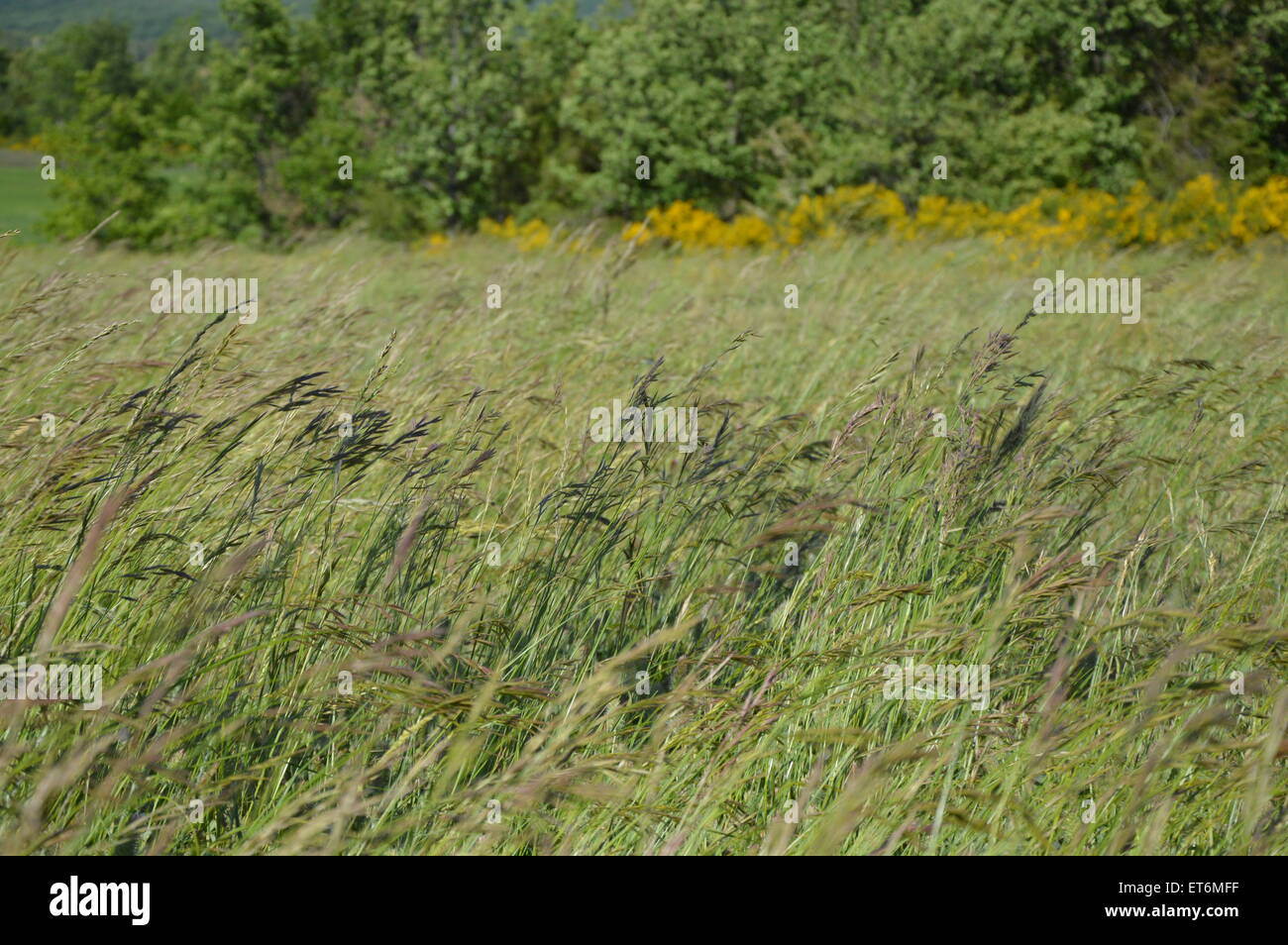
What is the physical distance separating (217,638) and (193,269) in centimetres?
442

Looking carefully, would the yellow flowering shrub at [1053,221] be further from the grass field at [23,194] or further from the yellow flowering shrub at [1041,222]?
the grass field at [23,194]

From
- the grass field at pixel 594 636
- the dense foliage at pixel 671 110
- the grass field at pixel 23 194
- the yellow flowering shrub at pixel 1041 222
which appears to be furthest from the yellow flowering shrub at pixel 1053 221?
the grass field at pixel 23 194

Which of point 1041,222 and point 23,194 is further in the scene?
point 23,194

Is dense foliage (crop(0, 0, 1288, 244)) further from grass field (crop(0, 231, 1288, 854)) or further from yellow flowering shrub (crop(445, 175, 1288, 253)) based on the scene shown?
grass field (crop(0, 231, 1288, 854))

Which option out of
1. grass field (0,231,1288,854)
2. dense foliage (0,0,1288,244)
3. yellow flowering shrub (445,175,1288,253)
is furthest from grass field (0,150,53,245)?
grass field (0,231,1288,854)

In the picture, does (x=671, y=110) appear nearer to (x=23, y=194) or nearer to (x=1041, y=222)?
(x=1041, y=222)

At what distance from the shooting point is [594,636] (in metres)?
2.27

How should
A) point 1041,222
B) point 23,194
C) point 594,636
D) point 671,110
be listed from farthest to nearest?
point 23,194 < point 671,110 < point 1041,222 < point 594,636

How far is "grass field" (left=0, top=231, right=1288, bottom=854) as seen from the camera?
1.54 meters

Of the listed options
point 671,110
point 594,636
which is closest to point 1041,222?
point 671,110

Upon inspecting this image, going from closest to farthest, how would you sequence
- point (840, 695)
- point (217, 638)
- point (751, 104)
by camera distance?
point (217, 638) → point (840, 695) → point (751, 104)
